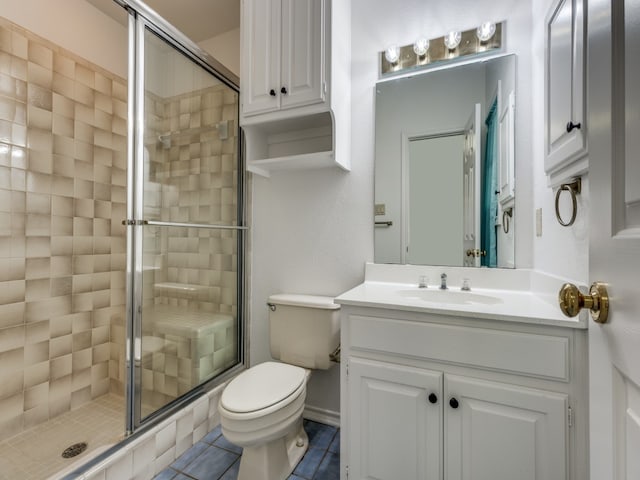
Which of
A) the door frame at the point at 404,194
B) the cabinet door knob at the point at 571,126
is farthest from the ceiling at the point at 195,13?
the cabinet door knob at the point at 571,126

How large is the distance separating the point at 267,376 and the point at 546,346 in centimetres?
114

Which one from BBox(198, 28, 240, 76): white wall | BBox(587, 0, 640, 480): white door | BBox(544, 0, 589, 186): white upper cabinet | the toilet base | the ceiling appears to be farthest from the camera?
BBox(198, 28, 240, 76): white wall

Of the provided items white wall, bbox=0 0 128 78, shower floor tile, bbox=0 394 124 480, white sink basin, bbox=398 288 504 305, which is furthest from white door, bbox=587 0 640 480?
white wall, bbox=0 0 128 78

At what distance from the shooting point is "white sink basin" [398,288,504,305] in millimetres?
1361

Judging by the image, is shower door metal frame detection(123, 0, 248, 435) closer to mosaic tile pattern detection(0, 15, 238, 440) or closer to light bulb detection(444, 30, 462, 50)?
mosaic tile pattern detection(0, 15, 238, 440)

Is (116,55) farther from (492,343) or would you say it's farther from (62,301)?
(492,343)

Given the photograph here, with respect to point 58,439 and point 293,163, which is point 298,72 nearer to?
point 293,163

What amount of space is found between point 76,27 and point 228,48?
3.03ft

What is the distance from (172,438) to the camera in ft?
4.87

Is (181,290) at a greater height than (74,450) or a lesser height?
greater

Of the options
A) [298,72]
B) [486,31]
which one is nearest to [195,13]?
[298,72]

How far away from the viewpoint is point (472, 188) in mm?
1517

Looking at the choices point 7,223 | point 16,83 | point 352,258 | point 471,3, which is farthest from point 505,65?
point 7,223

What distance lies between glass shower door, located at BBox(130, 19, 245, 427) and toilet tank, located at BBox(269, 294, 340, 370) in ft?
1.40
